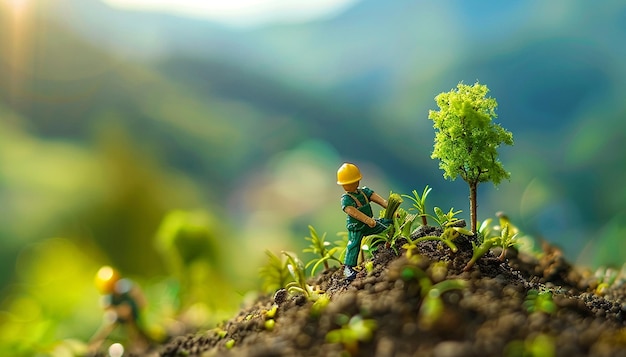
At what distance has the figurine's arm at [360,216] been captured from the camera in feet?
9.92

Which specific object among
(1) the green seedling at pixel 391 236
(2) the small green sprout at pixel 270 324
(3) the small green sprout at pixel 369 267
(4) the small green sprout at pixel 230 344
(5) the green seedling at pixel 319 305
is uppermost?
(1) the green seedling at pixel 391 236

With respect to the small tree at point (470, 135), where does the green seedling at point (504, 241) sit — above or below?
below

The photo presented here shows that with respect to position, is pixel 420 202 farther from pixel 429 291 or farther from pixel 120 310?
pixel 120 310

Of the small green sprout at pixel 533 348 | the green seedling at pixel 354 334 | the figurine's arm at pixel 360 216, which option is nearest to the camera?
the small green sprout at pixel 533 348

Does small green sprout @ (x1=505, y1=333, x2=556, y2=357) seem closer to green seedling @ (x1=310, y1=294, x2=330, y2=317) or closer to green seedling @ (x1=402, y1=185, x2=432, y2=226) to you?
green seedling @ (x1=310, y1=294, x2=330, y2=317)

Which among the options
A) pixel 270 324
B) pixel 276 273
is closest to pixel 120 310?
pixel 276 273

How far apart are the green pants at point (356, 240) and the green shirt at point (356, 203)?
29 mm

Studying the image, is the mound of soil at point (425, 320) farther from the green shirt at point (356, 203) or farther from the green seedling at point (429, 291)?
the green shirt at point (356, 203)

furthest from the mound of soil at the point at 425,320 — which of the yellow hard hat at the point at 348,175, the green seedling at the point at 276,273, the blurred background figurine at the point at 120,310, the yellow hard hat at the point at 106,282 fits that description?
the yellow hard hat at the point at 106,282

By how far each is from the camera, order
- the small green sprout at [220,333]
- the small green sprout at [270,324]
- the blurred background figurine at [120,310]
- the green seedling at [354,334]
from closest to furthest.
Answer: the green seedling at [354,334]
the small green sprout at [270,324]
the small green sprout at [220,333]
the blurred background figurine at [120,310]

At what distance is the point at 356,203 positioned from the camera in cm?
310

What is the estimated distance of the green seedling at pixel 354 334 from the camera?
2.07 meters

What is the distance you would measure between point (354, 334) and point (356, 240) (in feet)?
3.47

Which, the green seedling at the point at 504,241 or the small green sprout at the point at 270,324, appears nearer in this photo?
the small green sprout at the point at 270,324
